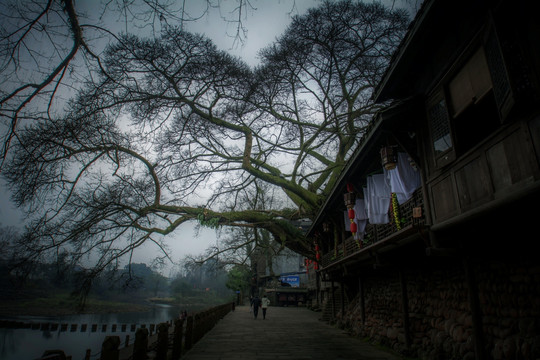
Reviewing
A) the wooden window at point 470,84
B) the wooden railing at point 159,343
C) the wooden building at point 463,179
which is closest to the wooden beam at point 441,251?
the wooden building at point 463,179

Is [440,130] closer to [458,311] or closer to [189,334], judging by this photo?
[458,311]

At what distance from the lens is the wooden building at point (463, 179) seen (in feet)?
10.8

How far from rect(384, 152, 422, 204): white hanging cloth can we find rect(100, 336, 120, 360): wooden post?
5.71 m

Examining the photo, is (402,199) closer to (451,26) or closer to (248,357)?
(451,26)

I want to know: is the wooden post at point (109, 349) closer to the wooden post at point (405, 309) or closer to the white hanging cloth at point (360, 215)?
the wooden post at point (405, 309)

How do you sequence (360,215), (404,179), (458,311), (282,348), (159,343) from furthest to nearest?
(360,215), (282,348), (404,179), (159,343), (458,311)

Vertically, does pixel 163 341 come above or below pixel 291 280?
below

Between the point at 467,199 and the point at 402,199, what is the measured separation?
197 cm

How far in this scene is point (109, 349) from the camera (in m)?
3.47

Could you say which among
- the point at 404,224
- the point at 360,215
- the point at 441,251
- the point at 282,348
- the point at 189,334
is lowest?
the point at 282,348

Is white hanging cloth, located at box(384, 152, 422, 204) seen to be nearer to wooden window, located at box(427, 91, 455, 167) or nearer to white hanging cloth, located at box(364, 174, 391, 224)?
white hanging cloth, located at box(364, 174, 391, 224)

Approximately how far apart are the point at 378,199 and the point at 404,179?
1.07 meters

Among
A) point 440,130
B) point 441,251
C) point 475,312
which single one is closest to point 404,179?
point 440,130

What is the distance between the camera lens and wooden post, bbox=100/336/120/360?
343cm
